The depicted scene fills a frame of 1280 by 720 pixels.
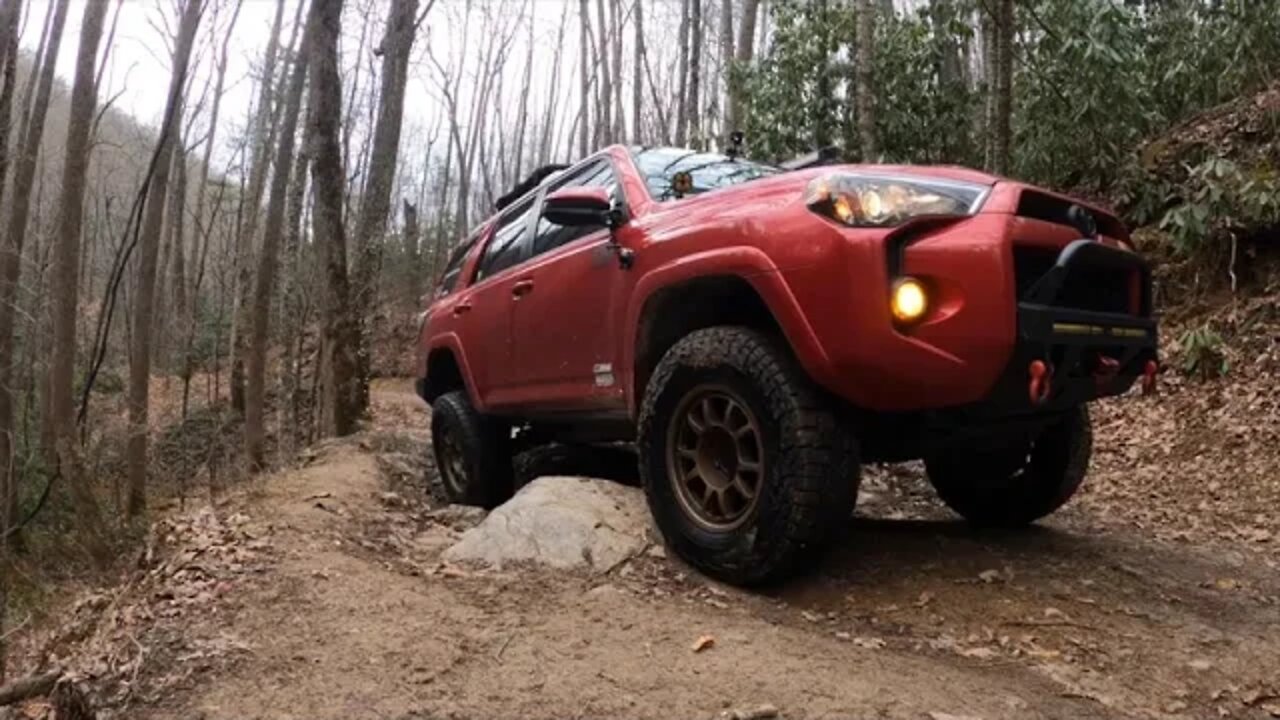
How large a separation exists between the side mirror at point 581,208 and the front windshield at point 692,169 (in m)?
0.27

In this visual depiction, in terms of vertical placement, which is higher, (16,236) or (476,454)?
(16,236)

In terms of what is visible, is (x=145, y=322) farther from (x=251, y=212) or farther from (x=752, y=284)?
(x=752, y=284)

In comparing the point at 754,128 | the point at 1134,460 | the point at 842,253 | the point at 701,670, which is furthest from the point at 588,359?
the point at 754,128

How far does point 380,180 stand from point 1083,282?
7625 mm

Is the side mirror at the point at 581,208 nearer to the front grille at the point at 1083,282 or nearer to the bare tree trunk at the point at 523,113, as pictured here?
the front grille at the point at 1083,282

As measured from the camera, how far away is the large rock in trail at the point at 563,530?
3930 millimetres

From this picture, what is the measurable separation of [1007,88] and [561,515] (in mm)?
7646

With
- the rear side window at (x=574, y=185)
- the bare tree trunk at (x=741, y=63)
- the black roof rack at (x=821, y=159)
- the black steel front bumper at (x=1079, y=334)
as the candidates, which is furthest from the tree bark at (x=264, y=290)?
the black steel front bumper at (x=1079, y=334)

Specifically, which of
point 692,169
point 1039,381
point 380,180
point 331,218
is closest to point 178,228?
point 380,180

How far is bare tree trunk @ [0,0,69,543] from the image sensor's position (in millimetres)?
10570

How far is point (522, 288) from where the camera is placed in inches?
196

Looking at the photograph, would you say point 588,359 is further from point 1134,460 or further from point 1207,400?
point 1207,400

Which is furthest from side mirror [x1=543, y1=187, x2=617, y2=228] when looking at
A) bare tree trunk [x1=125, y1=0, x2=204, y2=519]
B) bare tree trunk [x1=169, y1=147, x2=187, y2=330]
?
bare tree trunk [x1=169, y1=147, x2=187, y2=330]

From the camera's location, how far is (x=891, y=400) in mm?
3135
